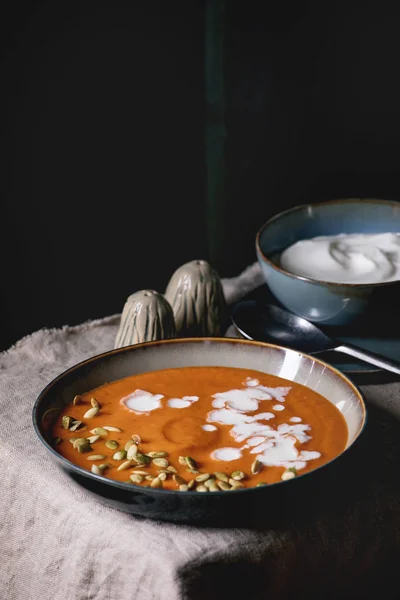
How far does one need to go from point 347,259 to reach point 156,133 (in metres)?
0.55

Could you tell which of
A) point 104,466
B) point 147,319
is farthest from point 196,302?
point 104,466

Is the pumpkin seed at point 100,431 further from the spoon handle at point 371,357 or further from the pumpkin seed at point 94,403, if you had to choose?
the spoon handle at point 371,357

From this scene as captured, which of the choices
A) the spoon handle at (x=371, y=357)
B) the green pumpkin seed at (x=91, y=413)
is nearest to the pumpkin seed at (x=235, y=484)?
the green pumpkin seed at (x=91, y=413)

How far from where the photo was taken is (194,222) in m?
1.71

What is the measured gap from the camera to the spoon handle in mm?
1017

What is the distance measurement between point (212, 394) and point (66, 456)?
0.68 ft

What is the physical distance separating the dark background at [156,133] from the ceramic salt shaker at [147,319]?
423 millimetres

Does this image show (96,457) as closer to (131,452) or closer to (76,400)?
(131,452)

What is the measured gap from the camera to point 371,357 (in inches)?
41.2

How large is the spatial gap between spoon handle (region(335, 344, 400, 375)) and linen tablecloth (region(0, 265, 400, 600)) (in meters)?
0.06

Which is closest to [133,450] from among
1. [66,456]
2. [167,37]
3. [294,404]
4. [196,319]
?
[66,456]

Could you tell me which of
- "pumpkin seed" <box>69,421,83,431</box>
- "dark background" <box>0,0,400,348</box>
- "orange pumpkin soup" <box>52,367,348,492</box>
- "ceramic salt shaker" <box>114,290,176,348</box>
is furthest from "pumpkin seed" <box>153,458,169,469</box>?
"dark background" <box>0,0,400,348</box>

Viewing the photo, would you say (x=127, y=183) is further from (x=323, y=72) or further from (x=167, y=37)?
(x=323, y=72)

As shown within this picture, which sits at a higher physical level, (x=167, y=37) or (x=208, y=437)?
(x=167, y=37)
